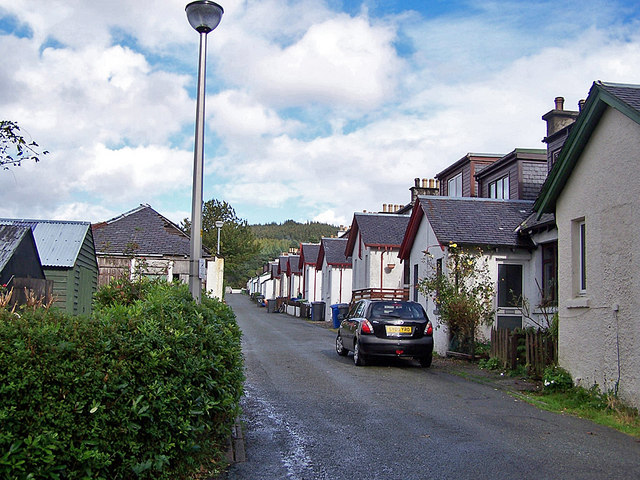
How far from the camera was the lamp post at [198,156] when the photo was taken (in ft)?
27.8

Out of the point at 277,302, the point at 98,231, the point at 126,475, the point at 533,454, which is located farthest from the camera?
the point at 277,302

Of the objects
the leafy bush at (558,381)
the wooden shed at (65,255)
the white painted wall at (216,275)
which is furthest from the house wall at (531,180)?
the wooden shed at (65,255)

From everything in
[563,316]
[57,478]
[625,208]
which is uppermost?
[625,208]

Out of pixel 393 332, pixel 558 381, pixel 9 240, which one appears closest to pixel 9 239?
pixel 9 240

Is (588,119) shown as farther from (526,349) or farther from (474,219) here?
(474,219)

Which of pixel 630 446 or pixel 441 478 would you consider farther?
pixel 630 446

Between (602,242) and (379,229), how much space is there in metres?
23.6

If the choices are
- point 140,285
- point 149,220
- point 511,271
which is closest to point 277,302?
point 149,220

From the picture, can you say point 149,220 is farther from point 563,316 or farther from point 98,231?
point 563,316

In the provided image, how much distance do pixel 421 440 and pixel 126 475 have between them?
396cm

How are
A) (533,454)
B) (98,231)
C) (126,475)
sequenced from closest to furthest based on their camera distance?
(126,475)
(533,454)
(98,231)

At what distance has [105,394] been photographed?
15.6 feet

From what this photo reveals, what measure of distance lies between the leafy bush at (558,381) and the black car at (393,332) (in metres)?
3.92

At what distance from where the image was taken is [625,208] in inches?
400
